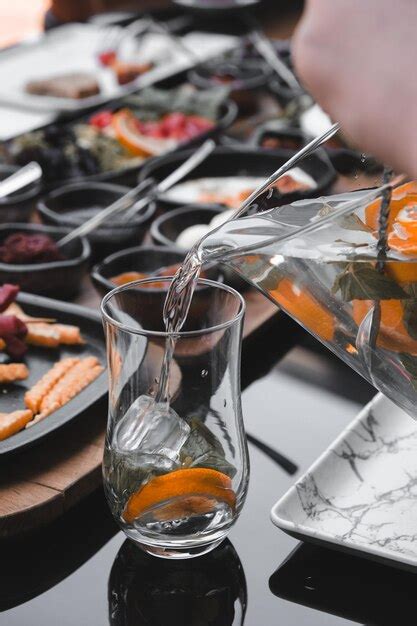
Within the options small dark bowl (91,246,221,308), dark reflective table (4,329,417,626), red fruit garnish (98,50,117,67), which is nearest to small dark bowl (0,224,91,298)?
small dark bowl (91,246,221,308)

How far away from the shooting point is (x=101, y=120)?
193 centimetres

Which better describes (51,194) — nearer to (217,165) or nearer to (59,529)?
(217,165)

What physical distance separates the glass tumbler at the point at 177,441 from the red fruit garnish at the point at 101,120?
124cm

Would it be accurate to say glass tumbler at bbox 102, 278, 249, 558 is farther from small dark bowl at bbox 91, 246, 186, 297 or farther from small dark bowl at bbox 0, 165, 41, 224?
small dark bowl at bbox 0, 165, 41, 224

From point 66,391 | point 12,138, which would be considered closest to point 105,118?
point 12,138

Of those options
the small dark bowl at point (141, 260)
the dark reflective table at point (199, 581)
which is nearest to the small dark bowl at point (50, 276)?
the small dark bowl at point (141, 260)

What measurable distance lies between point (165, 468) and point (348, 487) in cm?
20

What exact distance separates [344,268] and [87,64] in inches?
73.9

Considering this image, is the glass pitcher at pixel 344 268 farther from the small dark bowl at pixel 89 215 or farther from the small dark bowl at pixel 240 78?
the small dark bowl at pixel 240 78

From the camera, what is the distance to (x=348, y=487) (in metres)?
0.84

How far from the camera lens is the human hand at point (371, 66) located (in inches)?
14.9

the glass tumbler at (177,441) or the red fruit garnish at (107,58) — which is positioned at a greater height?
the glass tumbler at (177,441)

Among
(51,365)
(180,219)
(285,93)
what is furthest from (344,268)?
(285,93)

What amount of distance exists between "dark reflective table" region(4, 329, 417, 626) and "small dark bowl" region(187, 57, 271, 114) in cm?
142
